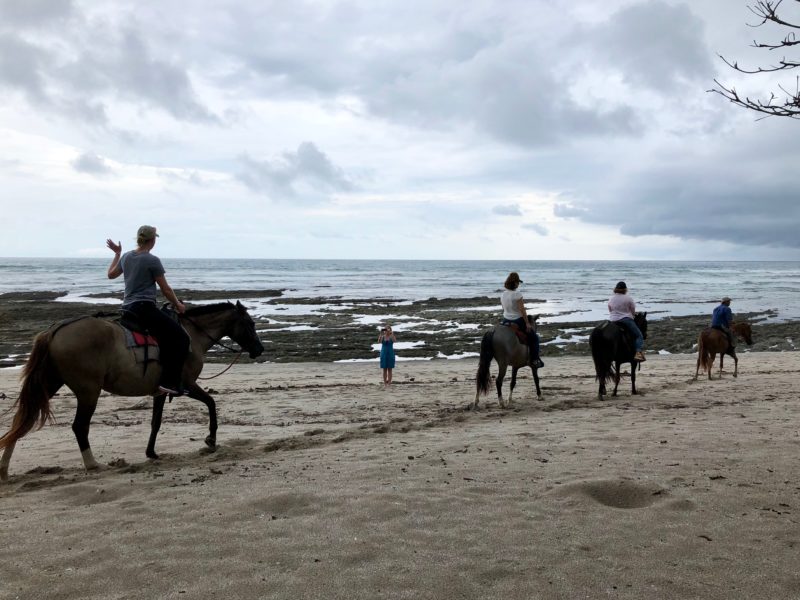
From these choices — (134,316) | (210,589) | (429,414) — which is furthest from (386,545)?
(429,414)

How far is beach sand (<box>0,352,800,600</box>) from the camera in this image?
13.2 feet

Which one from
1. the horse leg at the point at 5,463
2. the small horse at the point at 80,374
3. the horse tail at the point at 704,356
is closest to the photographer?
the horse leg at the point at 5,463

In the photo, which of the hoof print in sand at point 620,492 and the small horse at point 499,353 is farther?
the small horse at point 499,353

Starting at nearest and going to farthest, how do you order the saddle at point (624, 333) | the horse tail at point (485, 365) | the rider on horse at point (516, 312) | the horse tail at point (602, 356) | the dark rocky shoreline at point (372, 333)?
1. the horse tail at point (485, 365)
2. the rider on horse at point (516, 312)
3. the horse tail at point (602, 356)
4. the saddle at point (624, 333)
5. the dark rocky shoreline at point (372, 333)

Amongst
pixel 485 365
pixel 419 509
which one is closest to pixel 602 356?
pixel 485 365

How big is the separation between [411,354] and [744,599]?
62.8ft

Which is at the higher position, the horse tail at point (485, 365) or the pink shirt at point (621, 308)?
the pink shirt at point (621, 308)

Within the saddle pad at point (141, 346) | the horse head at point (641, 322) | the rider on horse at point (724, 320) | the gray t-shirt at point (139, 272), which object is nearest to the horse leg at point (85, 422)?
the saddle pad at point (141, 346)

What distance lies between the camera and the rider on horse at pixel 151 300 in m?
7.17

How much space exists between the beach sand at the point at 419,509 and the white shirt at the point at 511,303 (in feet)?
7.49

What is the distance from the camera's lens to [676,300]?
167 ft

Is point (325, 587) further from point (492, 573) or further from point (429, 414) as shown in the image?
point (429, 414)

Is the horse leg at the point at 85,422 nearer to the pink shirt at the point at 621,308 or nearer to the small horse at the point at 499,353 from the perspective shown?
the small horse at the point at 499,353

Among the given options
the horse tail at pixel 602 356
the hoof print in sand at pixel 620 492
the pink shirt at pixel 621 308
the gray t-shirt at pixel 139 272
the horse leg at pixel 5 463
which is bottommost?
the horse leg at pixel 5 463
